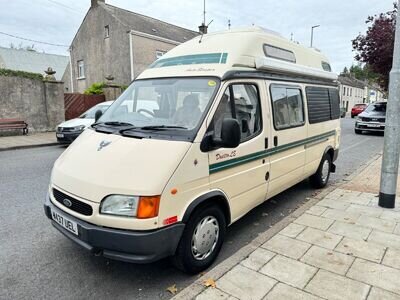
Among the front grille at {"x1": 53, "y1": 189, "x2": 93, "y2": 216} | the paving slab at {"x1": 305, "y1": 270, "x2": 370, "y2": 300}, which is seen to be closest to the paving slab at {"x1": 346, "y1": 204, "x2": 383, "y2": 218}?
the paving slab at {"x1": 305, "y1": 270, "x2": 370, "y2": 300}

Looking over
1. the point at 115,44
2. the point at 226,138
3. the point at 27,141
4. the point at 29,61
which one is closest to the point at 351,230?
the point at 226,138

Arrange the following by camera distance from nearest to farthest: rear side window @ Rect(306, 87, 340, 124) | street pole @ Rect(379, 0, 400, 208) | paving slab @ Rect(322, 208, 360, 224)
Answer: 1. paving slab @ Rect(322, 208, 360, 224)
2. street pole @ Rect(379, 0, 400, 208)
3. rear side window @ Rect(306, 87, 340, 124)

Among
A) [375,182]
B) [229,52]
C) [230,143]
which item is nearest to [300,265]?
[230,143]

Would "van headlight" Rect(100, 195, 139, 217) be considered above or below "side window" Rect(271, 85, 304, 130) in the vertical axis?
below

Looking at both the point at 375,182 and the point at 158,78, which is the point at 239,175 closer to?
the point at 158,78

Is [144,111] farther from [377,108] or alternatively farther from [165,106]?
[377,108]

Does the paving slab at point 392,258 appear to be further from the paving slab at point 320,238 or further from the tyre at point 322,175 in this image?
the tyre at point 322,175

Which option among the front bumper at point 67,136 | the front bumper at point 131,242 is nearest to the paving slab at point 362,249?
the front bumper at point 131,242

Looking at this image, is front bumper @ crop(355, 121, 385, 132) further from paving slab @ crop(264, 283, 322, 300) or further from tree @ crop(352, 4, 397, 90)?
paving slab @ crop(264, 283, 322, 300)

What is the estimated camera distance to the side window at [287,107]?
4.34 meters

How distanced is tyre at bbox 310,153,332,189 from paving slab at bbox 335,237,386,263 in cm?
238

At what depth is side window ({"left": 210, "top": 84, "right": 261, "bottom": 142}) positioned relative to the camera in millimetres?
3314

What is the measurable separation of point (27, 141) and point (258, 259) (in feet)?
38.5

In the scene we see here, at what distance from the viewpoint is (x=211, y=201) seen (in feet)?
10.8
